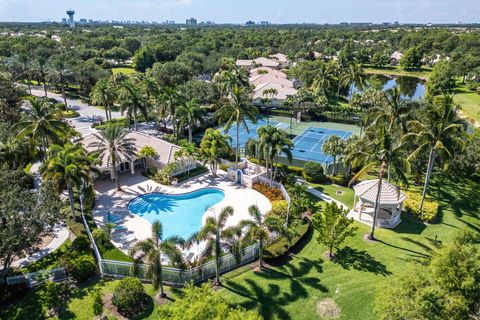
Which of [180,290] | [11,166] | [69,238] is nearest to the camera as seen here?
[180,290]

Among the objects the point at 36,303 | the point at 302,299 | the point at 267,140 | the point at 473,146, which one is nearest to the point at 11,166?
the point at 36,303

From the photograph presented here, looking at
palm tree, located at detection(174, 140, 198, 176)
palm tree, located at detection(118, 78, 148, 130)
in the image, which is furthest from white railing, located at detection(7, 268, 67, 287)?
palm tree, located at detection(118, 78, 148, 130)

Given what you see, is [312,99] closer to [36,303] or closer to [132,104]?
Result: [132,104]

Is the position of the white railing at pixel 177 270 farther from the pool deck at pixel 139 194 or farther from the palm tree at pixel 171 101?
the palm tree at pixel 171 101

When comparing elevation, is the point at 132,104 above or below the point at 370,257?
above

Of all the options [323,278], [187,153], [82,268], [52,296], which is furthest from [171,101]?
[323,278]

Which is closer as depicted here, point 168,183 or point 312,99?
point 168,183

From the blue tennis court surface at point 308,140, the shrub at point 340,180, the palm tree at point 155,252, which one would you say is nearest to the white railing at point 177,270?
the palm tree at point 155,252

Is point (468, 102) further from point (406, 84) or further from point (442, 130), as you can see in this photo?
point (442, 130)
